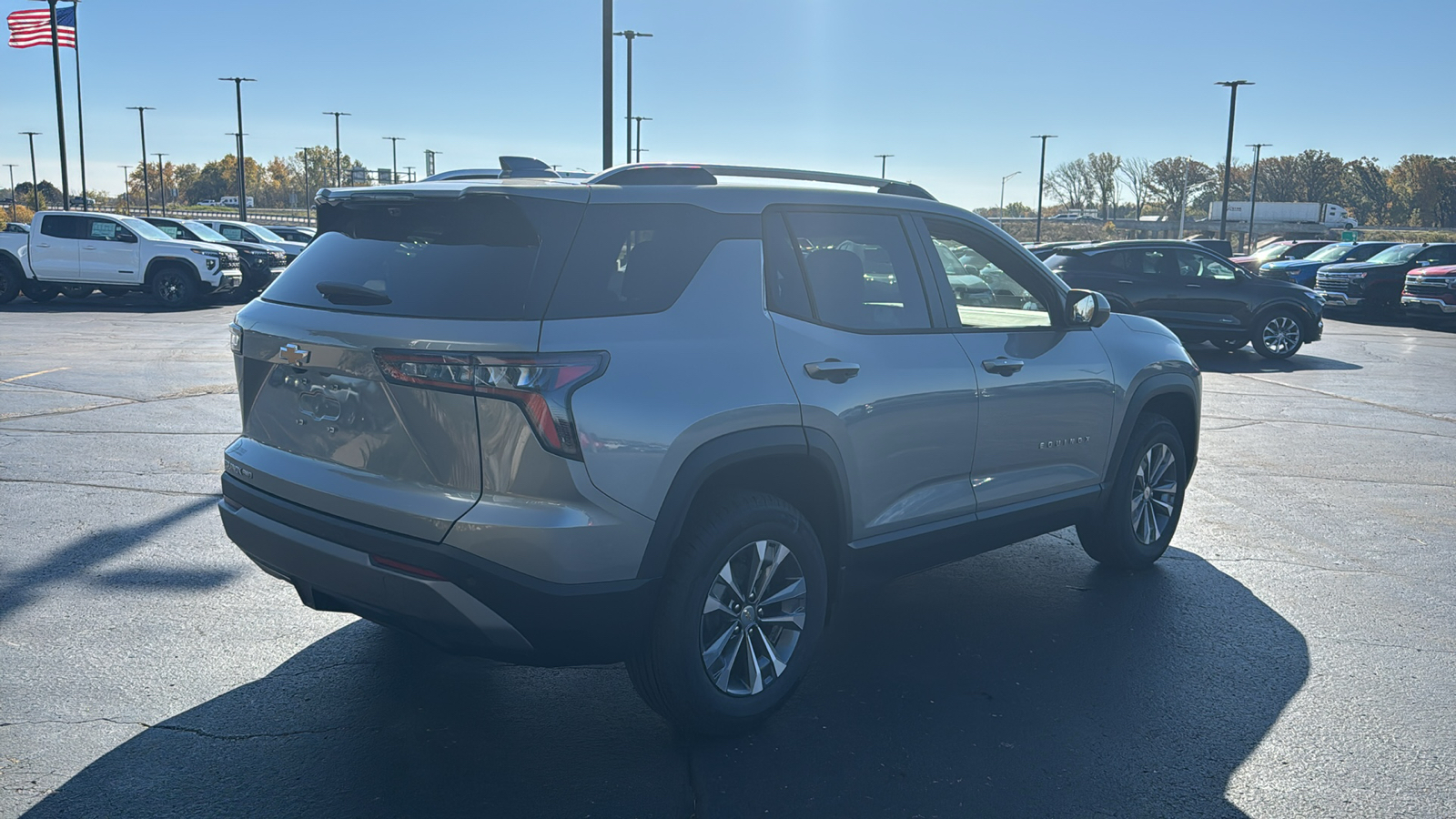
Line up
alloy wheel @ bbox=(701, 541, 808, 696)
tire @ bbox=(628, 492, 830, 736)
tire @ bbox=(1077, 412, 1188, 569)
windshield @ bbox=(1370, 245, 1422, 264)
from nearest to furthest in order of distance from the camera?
tire @ bbox=(628, 492, 830, 736) < alloy wheel @ bbox=(701, 541, 808, 696) < tire @ bbox=(1077, 412, 1188, 569) < windshield @ bbox=(1370, 245, 1422, 264)

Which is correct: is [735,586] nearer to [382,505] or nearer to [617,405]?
[617,405]

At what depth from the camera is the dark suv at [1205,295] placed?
16609 mm

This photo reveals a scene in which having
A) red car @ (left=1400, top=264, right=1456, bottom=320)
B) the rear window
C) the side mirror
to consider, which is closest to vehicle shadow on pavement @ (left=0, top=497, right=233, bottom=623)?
the rear window

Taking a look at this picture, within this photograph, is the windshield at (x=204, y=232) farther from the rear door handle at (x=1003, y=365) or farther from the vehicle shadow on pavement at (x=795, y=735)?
the rear door handle at (x=1003, y=365)

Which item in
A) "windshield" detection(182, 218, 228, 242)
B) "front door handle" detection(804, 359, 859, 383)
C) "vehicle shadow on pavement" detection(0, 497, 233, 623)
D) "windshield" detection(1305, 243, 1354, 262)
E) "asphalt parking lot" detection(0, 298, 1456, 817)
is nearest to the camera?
"asphalt parking lot" detection(0, 298, 1456, 817)

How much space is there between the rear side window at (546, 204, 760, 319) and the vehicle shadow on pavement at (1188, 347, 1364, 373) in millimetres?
12952

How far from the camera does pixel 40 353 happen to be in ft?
45.6

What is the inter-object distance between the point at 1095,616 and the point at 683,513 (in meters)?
2.52

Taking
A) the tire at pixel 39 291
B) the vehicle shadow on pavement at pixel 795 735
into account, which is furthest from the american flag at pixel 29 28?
the vehicle shadow on pavement at pixel 795 735

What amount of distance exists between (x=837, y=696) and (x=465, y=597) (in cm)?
156

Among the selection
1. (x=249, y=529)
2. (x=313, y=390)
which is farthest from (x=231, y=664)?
(x=313, y=390)

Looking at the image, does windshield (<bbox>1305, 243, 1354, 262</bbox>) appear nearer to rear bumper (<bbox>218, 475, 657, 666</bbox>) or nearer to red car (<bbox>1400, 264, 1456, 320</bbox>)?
red car (<bbox>1400, 264, 1456, 320</bbox>)

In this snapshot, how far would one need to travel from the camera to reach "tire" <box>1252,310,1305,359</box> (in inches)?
653

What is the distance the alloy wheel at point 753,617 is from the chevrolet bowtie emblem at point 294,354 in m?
1.46
